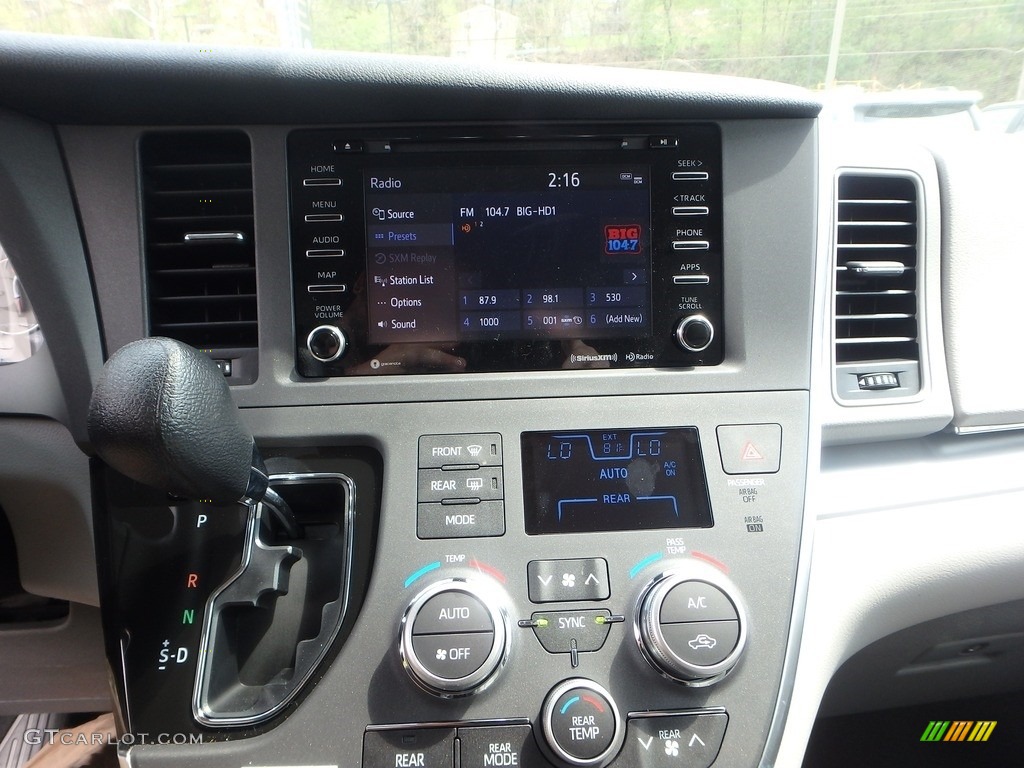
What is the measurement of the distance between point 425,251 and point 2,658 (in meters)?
1.18

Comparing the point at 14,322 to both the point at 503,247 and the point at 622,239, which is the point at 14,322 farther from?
the point at 622,239

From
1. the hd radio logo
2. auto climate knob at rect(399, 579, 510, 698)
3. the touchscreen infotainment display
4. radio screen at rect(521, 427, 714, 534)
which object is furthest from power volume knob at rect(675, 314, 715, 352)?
the hd radio logo

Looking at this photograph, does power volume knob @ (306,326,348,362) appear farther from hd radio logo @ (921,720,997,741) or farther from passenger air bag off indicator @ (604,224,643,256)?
hd radio logo @ (921,720,997,741)

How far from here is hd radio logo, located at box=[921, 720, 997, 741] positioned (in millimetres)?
1810

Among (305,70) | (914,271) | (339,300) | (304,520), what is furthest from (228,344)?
(914,271)

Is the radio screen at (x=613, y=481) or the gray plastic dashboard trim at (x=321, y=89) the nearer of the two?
the gray plastic dashboard trim at (x=321, y=89)

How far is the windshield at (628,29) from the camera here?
48.1 inches

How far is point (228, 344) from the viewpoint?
1076 mm

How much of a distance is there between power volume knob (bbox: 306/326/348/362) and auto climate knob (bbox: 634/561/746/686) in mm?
557

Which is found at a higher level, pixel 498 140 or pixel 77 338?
pixel 498 140

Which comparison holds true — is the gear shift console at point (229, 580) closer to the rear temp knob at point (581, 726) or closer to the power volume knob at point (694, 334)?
the rear temp knob at point (581, 726)

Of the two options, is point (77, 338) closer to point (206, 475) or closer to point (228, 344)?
point (228, 344)

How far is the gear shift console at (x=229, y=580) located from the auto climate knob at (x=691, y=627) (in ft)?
1.37

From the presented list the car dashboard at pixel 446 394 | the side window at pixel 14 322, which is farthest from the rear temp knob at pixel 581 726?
the side window at pixel 14 322
